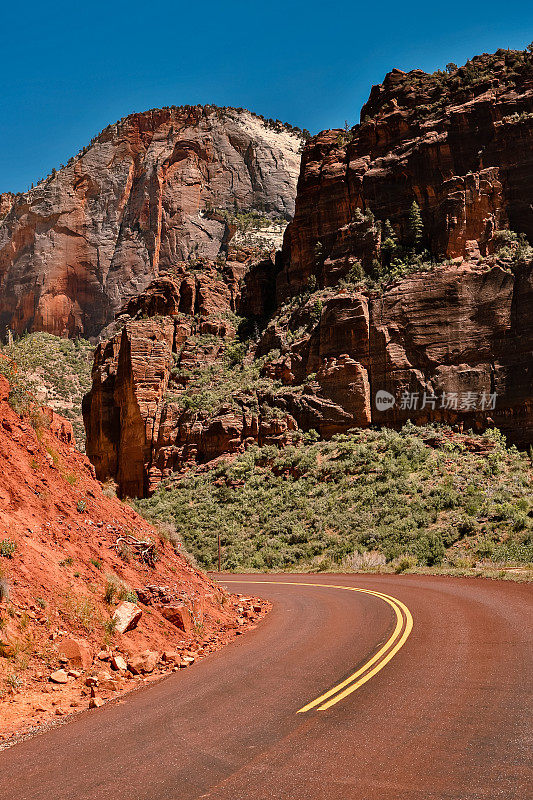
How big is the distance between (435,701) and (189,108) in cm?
11603

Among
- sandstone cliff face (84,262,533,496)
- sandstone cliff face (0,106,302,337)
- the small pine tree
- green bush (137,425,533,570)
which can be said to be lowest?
green bush (137,425,533,570)

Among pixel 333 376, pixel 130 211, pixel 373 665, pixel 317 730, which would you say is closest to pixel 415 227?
pixel 333 376

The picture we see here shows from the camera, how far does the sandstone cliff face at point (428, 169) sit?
136ft

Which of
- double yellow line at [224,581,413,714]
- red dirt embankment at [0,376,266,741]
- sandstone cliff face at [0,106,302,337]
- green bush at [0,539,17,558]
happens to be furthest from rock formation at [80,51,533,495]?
sandstone cliff face at [0,106,302,337]

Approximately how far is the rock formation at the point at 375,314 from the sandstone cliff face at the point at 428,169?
4.5 inches

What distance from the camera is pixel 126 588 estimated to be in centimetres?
965

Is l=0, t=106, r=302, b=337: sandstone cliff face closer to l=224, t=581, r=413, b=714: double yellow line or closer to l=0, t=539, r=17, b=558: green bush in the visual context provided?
l=224, t=581, r=413, b=714: double yellow line

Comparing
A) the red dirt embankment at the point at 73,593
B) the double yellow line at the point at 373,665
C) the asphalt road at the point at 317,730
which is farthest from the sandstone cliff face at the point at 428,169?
the asphalt road at the point at 317,730

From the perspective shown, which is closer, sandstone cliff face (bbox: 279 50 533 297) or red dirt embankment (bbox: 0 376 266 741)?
red dirt embankment (bbox: 0 376 266 741)

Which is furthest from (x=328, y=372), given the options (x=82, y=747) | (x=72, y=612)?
(x=82, y=747)

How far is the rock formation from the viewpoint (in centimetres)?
3750

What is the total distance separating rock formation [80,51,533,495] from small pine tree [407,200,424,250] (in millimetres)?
149

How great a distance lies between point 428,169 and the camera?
4503 cm

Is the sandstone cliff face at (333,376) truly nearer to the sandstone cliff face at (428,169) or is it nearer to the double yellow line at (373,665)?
the sandstone cliff face at (428,169)
